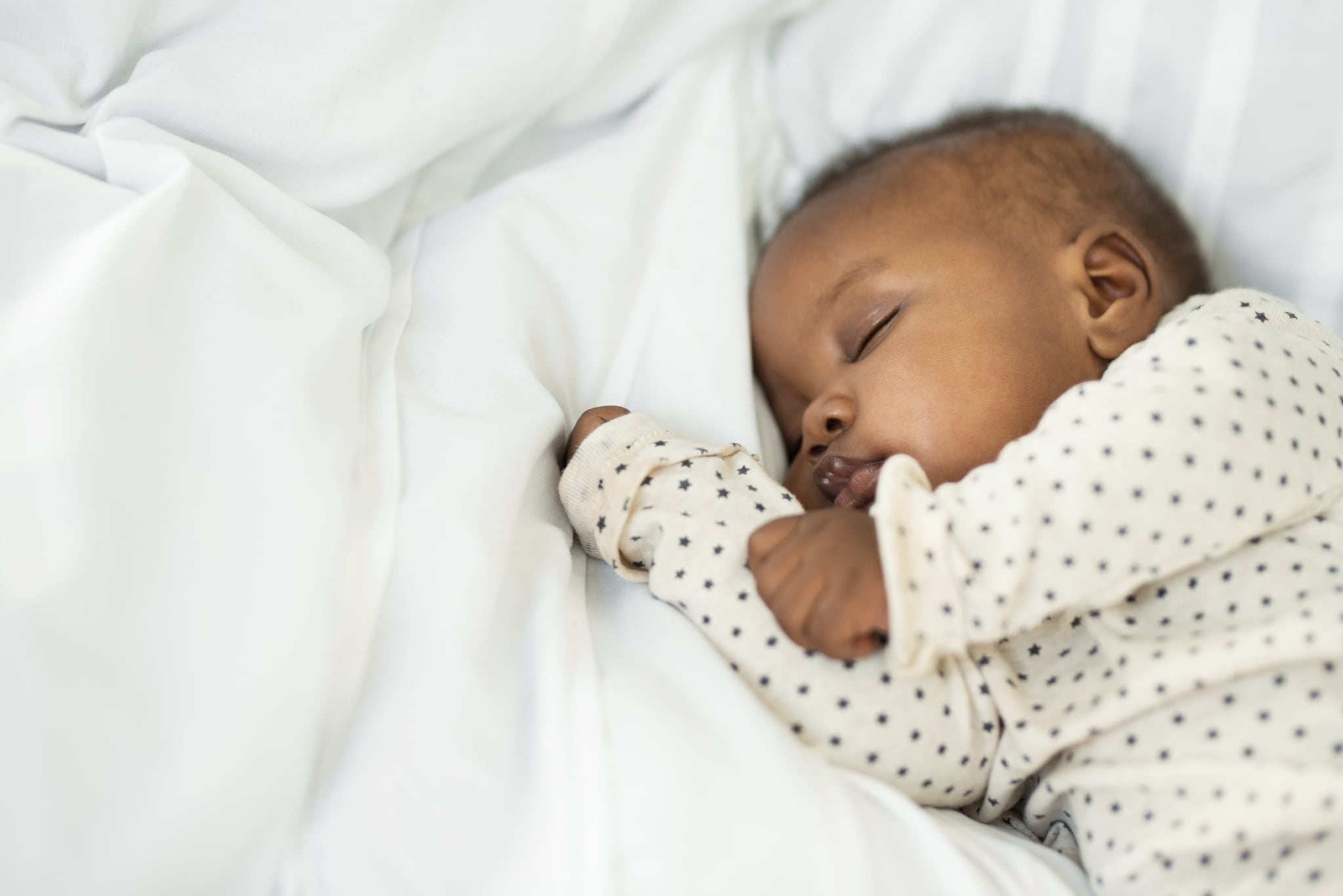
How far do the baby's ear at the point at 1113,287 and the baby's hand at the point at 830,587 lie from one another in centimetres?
42

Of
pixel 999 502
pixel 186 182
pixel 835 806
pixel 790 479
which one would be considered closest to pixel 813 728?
pixel 835 806

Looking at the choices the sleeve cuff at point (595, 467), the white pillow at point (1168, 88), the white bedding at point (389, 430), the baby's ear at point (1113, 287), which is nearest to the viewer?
the white bedding at point (389, 430)

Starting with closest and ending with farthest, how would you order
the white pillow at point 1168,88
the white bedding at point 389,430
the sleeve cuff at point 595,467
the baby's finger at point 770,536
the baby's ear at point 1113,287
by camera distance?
the white bedding at point 389,430 < the baby's finger at point 770,536 < the sleeve cuff at point 595,467 < the baby's ear at point 1113,287 < the white pillow at point 1168,88

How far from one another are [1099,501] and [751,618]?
0.90ft

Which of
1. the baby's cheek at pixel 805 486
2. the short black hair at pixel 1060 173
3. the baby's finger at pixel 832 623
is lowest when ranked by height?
the baby's cheek at pixel 805 486

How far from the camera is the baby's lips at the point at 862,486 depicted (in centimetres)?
95

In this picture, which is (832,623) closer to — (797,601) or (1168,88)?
(797,601)

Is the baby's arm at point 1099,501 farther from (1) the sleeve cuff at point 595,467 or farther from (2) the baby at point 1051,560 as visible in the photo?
(1) the sleeve cuff at point 595,467

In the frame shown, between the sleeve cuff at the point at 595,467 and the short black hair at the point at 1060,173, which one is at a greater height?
the short black hair at the point at 1060,173

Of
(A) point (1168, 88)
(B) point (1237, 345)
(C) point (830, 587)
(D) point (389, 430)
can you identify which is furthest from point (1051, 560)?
(A) point (1168, 88)

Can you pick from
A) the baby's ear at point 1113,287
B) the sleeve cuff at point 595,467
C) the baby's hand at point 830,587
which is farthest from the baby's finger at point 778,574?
the baby's ear at point 1113,287

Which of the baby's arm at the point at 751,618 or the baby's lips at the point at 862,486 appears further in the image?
the baby's lips at the point at 862,486

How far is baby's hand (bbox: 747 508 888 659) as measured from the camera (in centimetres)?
73

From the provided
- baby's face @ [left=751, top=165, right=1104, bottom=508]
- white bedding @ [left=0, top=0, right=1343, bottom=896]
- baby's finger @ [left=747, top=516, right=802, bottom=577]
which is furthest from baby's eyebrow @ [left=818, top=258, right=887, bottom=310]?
baby's finger @ [left=747, top=516, right=802, bottom=577]
